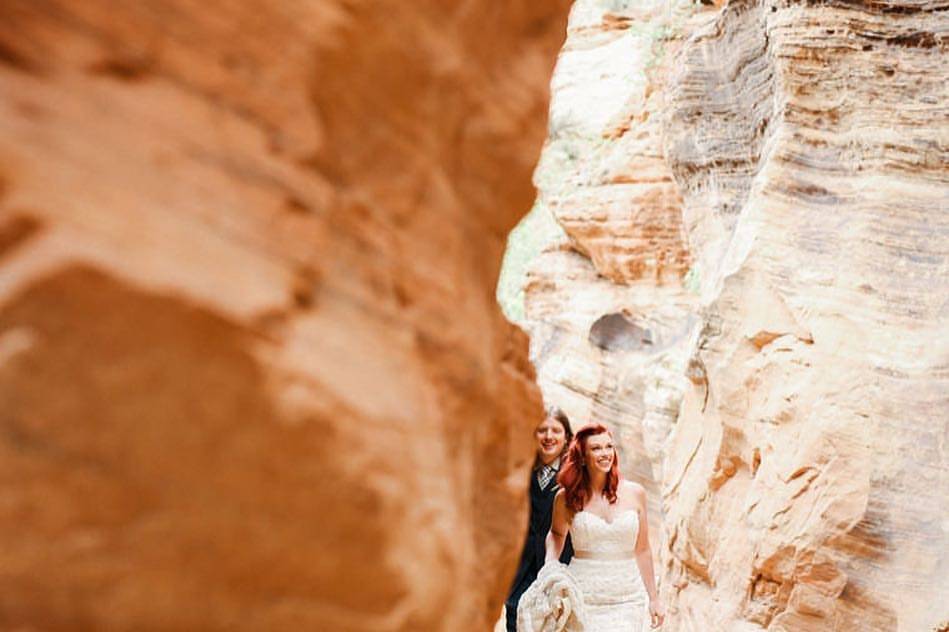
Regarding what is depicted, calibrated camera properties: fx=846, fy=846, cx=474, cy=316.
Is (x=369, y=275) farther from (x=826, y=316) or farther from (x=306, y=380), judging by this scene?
(x=826, y=316)

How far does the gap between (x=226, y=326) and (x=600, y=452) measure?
347 centimetres

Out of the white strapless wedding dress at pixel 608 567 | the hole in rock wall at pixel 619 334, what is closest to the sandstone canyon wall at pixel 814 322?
the white strapless wedding dress at pixel 608 567

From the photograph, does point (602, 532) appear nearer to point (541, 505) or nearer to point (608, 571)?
point (608, 571)

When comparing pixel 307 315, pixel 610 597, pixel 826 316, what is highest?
pixel 826 316

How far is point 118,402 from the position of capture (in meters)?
1.08

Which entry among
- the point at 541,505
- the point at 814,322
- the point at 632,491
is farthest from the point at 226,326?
the point at 814,322

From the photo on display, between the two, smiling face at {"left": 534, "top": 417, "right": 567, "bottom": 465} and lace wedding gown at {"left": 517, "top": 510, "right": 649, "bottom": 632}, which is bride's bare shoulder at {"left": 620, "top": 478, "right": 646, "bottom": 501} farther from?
smiling face at {"left": 534, "top": 417, "right": 567, "bottom": 465}

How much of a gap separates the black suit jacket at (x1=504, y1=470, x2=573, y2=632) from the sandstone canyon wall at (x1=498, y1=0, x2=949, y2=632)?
123 cm

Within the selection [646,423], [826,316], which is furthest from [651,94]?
[826,316]

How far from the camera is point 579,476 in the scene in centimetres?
452

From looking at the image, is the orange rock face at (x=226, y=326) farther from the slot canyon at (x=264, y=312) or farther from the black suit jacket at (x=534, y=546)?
the black suit jacket at (x=534, y=546)

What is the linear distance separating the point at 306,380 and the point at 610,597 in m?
3.61

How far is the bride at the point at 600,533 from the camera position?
14.4 ft

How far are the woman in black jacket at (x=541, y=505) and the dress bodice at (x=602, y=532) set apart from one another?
0.15m
